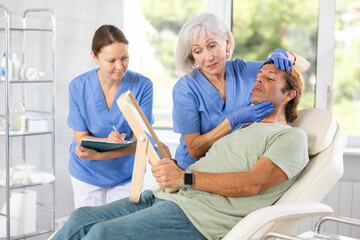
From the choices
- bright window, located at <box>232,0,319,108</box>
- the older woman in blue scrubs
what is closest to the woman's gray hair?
the older woman in blue scrubs

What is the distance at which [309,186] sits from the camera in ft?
6.13

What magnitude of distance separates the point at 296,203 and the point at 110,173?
101 cm

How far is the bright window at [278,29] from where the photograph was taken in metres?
3.26

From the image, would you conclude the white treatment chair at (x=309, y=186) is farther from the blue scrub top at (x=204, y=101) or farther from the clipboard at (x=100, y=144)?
the clipboard at (x=100, y=144)

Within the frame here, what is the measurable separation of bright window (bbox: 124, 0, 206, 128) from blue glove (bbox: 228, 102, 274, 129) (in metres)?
1.72

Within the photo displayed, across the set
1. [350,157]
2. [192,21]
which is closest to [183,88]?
[192,21]

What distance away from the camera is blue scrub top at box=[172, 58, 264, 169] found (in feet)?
7.05

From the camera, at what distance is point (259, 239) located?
1.75m

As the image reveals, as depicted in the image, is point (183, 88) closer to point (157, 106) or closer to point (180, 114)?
point (180, 114)

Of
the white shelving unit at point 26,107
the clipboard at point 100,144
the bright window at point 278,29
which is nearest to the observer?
the clipboard at point 100,144

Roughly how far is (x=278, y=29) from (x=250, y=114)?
1.54 meters

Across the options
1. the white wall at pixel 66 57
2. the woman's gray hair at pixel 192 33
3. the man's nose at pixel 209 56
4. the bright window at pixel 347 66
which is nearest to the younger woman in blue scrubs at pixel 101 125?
the woman's gray hair at pixel 192 33

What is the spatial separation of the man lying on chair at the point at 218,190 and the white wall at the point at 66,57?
151 centimetres

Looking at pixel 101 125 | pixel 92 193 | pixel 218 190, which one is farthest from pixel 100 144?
pixel 218 190
